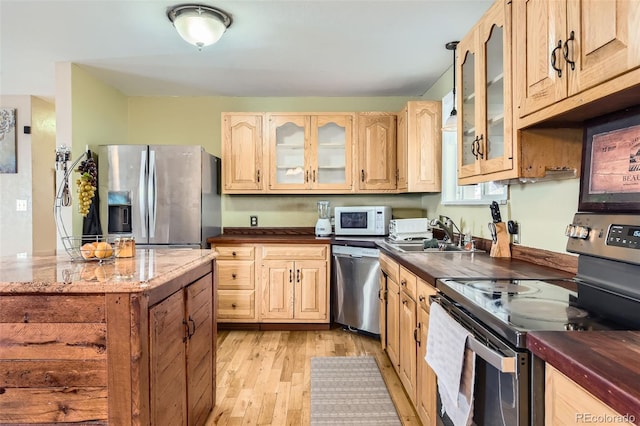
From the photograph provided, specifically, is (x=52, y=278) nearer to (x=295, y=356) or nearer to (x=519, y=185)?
(x=295, y=356)

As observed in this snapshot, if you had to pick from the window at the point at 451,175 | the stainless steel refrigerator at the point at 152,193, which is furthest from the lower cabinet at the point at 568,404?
the stainless steel refrigerator at the point at 152,193

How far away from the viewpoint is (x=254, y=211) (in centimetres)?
410

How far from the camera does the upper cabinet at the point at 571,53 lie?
0.97 metres

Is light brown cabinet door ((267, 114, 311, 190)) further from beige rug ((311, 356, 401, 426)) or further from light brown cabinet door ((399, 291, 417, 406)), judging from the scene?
light brown cabinet door ((399, 291, 417, 406))

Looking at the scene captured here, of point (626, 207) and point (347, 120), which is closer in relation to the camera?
point (626, 207)

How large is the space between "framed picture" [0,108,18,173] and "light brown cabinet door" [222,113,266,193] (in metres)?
2.55

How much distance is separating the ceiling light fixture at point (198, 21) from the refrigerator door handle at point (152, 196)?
1.31 m

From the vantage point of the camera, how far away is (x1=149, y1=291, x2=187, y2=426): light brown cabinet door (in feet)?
4.36

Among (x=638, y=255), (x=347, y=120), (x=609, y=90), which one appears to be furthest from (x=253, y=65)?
(x=638, y=255)

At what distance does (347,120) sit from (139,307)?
2943 millimetres

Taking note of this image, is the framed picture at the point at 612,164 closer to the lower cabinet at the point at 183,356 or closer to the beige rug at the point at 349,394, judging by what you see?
the beige rug at the point at 349,394

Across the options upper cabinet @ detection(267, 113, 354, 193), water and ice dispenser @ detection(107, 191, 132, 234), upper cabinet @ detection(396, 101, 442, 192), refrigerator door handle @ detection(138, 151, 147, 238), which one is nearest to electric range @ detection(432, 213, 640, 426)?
upper cabinet @ detection(396, 101, 442, 192)

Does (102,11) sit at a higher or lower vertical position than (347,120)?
higher

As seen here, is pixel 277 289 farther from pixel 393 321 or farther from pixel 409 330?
pixel 409 330
